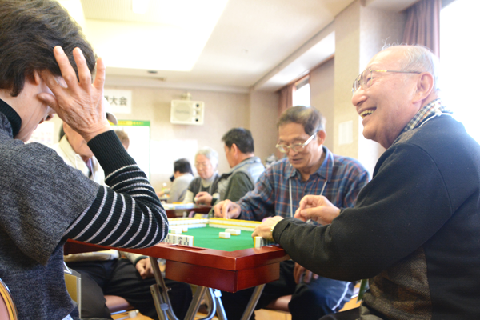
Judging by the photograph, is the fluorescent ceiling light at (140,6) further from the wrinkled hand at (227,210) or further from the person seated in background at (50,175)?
the person seated in background at (50,175)

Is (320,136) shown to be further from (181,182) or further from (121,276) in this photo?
(181,182)

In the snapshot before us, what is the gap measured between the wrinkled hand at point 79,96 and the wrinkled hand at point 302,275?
1326mm

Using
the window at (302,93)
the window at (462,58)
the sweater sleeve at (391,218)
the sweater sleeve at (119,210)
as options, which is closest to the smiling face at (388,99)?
the sweater sleeve at (391,218)

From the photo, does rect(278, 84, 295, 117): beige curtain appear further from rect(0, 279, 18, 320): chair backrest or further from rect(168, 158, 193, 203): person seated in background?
rect(0, 279, 18, 320): chair backrest

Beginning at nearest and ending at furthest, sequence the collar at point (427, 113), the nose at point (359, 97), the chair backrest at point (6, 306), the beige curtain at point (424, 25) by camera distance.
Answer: the chair backrest at point (6, 306) → the collar at point (427, 113) → the nose at point (359, 97) → the beige curtain at point (424, 25)

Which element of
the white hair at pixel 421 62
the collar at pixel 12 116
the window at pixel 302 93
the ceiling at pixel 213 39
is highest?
the ceiling at pixel 213 39

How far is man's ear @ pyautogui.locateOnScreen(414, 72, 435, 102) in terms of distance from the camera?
53.2 inches

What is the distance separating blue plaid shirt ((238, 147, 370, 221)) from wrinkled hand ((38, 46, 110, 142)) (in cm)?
157

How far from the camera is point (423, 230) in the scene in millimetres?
1020

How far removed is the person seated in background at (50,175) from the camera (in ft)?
2.34

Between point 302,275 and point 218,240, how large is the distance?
0.59 metres

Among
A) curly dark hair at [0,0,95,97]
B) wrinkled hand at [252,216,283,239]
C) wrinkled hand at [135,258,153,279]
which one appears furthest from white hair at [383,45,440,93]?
wrinkled hand at [135,258,153,279]

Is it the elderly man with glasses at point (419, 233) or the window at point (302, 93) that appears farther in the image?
the window at point (302, 93)

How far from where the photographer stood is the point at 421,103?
1.37 metres
